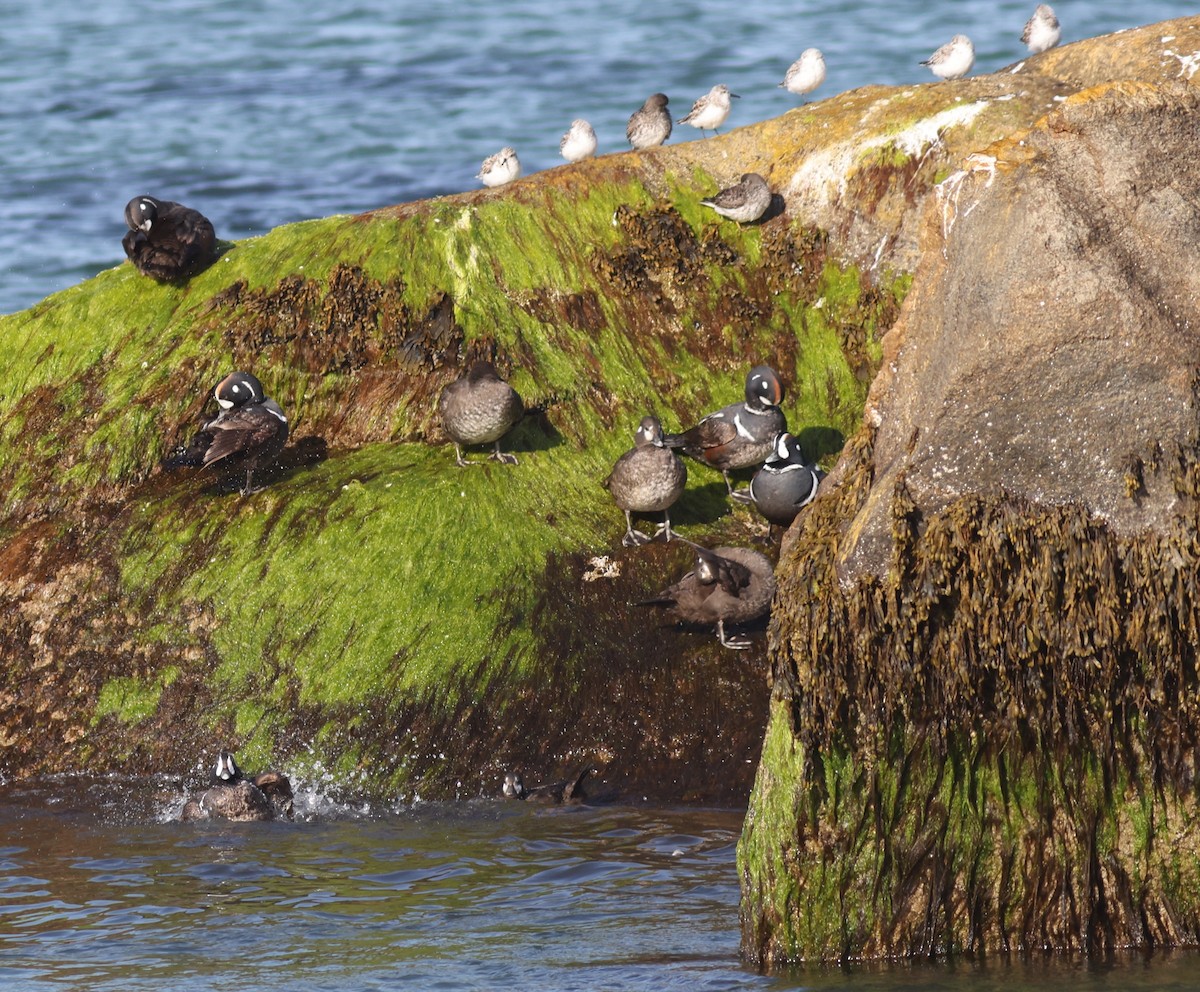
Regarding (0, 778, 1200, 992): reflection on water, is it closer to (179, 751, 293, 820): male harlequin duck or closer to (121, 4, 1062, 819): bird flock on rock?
(179, 751, 293, 820): male harlequin duck

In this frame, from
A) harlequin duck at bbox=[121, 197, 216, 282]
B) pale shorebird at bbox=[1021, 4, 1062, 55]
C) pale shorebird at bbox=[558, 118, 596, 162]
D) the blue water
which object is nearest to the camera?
harlequin duck at bbox=[121, 197, 216, 282]

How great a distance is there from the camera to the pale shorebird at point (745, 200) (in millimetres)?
11633

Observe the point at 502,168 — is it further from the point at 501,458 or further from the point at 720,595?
the point at 720,595

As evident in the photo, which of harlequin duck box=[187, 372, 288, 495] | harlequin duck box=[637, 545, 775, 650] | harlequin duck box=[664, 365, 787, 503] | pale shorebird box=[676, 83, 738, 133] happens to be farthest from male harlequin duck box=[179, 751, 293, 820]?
pale shorebird box=[676, 83, 738, 133]

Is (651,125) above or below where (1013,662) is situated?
above

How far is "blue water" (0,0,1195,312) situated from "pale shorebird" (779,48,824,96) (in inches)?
336

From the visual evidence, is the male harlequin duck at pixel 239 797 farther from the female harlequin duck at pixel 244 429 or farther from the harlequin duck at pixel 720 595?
the harlequin duck at pixel 720 595

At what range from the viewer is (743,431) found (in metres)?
10.6

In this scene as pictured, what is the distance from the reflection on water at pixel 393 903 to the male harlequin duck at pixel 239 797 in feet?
0.32

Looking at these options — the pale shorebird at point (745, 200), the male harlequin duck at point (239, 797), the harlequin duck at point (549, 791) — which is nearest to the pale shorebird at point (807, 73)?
the pale shorebird at point (745, 200)

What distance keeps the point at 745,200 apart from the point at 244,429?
3.88 meters

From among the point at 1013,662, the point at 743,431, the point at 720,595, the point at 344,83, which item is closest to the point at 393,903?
the point at 720,595

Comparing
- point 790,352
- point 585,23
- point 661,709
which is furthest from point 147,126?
point 661,709

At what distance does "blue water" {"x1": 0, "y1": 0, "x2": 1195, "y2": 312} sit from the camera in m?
24.3
